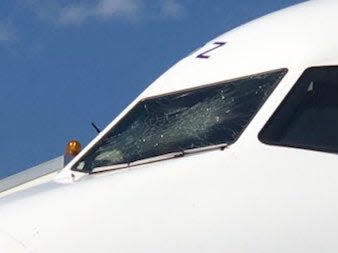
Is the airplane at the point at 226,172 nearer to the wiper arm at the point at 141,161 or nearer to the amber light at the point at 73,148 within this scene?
the wiper arm at the point at 141,161

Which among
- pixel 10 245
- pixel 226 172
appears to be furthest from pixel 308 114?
pixel 10 245

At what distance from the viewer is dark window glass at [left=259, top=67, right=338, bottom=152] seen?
552 cm

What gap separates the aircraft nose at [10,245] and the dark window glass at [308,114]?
5.54 ft

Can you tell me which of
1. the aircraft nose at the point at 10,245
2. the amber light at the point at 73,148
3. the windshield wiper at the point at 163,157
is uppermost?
the aircraft nose at the point at 10,245

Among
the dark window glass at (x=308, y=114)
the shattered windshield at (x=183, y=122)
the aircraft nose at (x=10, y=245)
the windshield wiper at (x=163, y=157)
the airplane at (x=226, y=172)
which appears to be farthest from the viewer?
the shattered windshield at (x=183, y=122)

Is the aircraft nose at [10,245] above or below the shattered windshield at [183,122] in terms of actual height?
above

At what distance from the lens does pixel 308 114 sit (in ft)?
18.8

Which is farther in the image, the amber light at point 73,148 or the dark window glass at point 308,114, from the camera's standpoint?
the amber light at point 73,148

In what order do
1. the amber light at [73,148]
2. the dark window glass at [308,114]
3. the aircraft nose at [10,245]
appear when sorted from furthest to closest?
the amber light at [73,148] → the dark window glass at [308,114] → the aircraft nose at [10,245]

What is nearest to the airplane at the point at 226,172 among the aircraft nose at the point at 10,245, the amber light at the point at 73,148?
the aircraft nose at the point at 10,245

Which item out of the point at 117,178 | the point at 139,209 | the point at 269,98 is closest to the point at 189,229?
the point at 139,209

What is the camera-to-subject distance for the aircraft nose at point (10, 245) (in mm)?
5336

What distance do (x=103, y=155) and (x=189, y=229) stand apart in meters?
1.41

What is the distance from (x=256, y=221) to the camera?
5.19m
